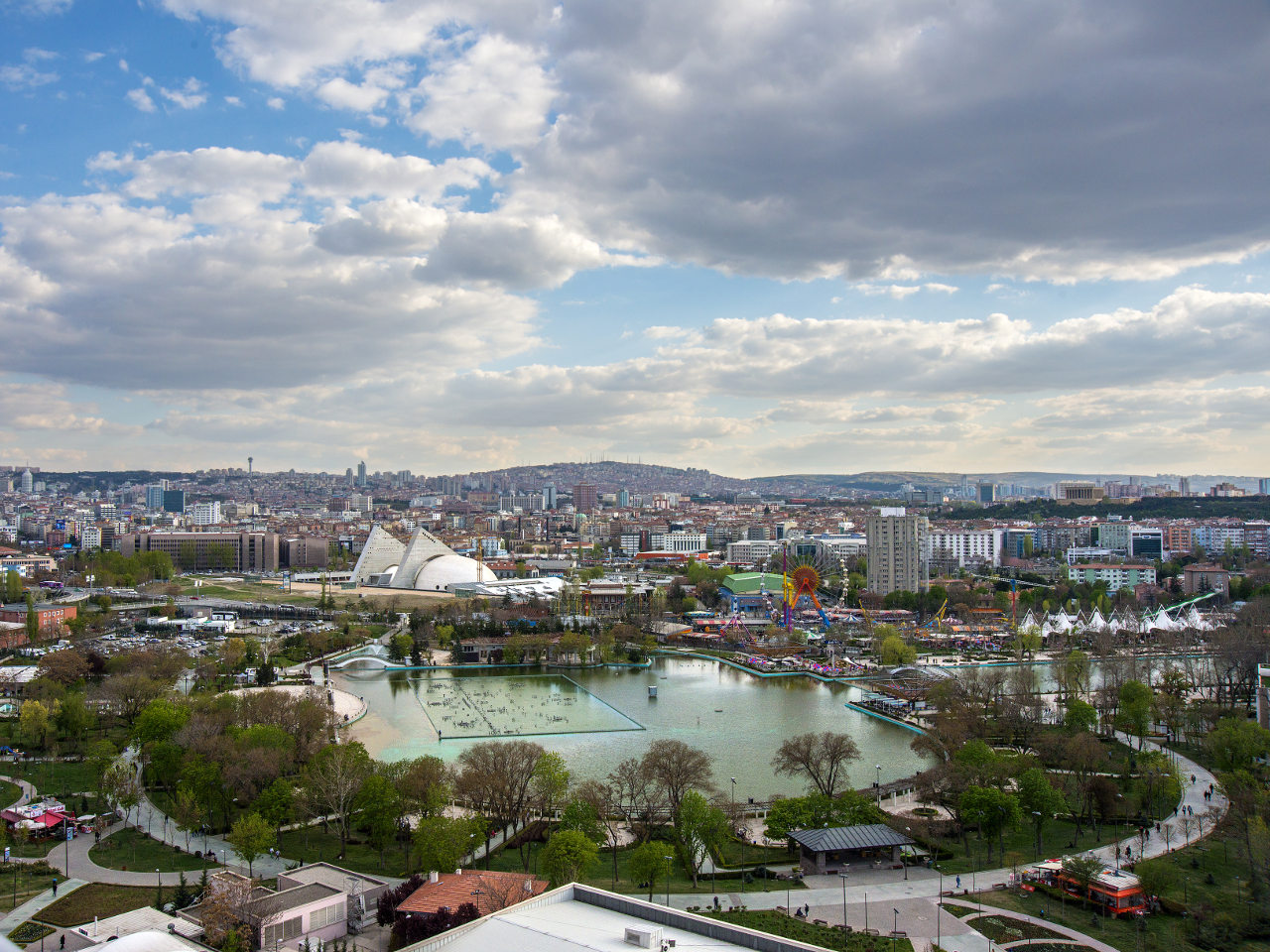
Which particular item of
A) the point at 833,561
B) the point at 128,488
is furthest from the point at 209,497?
the point at 833,561

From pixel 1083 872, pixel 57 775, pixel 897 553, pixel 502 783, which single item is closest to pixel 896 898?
pixel 1083 872

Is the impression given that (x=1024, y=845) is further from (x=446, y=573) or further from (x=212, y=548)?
(x=212, y=548)

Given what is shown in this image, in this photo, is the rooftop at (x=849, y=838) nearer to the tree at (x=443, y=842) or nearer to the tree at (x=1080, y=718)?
the tree at (x=443, y=842)

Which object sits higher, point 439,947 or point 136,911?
point 439,947

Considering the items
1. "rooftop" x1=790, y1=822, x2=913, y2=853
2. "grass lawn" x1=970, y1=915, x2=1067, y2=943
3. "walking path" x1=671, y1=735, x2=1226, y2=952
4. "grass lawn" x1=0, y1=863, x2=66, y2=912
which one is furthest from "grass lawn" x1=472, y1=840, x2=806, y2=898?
"grass lawn" x1=0, y1=863, x2=66, y2=912

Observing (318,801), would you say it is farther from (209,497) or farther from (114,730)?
(209,497)

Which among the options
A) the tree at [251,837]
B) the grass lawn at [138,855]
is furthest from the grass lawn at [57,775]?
the tree at [251,837]

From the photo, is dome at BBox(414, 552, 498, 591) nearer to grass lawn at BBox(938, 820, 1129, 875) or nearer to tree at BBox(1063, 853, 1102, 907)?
grass lawn at BBox(938, 820, 1129, 875)
